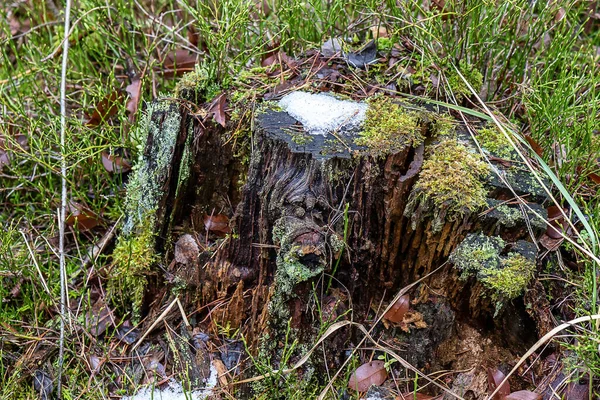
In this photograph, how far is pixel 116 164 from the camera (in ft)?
10.2

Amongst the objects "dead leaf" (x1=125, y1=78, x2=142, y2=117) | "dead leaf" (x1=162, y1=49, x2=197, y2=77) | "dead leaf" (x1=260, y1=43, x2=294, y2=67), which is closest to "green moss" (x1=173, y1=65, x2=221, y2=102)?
"dead leaf" (x1=260, y1=43, x2=294, y2=67)

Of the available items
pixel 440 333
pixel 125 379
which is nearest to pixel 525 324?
pixel 440 333

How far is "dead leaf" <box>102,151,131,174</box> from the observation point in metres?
3.05

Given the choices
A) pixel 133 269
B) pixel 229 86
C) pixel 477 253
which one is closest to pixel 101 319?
pixel 133 269

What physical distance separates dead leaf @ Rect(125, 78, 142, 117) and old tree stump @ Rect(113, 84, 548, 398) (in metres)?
0.60

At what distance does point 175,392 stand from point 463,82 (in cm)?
A: 196

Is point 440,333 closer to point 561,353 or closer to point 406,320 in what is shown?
point 406,320

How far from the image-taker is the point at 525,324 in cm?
231

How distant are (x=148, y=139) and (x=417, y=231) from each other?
4.30ft

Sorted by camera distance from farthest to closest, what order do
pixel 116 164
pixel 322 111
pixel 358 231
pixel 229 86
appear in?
pixel 116 164, pixel 229 86, pixel 322 111, pixel 358 231

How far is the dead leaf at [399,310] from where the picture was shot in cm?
231

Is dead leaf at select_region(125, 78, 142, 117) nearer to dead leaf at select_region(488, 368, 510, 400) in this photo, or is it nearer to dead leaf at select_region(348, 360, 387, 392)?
dead leaf at select_region(348, 360, 387, 392)

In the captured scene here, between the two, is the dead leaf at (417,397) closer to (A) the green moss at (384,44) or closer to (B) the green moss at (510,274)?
(B) the green moss at (510,274)

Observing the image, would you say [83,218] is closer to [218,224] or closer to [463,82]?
[218,224]
